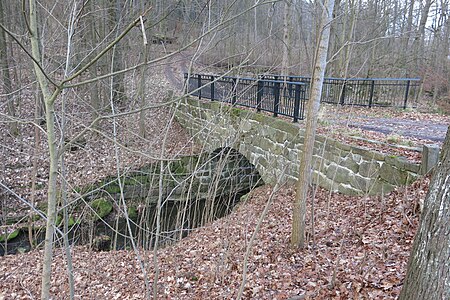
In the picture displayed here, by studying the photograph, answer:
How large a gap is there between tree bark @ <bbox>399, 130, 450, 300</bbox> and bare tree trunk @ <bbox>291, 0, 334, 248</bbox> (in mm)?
1915

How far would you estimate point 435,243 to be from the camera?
5.68ft

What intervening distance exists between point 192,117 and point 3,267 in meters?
7.59

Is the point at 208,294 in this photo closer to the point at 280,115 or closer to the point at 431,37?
the point at 280,115

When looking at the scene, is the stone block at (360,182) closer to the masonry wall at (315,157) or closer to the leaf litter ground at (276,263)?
the masonry wall at (315,157)

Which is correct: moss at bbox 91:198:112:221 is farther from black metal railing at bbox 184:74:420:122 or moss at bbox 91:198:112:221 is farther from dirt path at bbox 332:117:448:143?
dirt path at bbox 332:117:448:143

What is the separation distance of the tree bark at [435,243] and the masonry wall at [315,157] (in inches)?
40.4

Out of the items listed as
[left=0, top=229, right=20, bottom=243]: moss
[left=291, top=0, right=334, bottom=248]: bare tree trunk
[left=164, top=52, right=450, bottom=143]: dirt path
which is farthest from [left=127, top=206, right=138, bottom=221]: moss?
[left=291, top=0, right=334, bottom=248]: bare tree trunk

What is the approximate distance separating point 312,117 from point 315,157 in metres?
2.72

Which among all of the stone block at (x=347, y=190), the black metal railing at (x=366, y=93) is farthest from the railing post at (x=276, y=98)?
the black metal railing at (x=366, y=93)

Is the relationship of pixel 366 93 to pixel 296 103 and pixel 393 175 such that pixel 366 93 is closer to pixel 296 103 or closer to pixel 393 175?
pixel 296 103

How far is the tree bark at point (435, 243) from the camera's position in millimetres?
1695

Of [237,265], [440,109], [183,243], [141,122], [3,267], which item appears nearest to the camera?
[237,265]

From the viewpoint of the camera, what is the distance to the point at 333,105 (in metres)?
10.3

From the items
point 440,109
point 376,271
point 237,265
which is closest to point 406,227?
point 376,271
